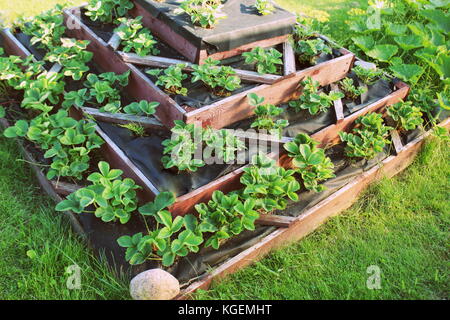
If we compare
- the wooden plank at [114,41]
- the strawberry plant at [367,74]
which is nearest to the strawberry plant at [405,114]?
the strawberry plant at [367,74]

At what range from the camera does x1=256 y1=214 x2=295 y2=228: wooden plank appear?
3076 mm

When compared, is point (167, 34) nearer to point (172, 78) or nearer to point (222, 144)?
point (172, 78)

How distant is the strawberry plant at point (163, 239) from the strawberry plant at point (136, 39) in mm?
1549

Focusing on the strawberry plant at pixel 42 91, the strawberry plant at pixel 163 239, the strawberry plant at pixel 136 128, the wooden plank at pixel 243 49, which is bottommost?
the strawberry plant at pixel 163 239

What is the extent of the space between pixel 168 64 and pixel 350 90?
1713mm

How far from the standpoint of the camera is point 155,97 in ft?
11.3

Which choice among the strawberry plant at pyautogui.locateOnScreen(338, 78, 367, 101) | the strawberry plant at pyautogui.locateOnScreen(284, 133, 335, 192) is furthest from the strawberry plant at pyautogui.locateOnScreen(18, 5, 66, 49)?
the strawberry plant at pyautogui.locateOnScreen(338, 78, 367, 101)

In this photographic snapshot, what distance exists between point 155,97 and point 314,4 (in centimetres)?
440

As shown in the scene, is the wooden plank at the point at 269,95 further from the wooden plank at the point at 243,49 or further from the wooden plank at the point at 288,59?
the wooden plank at the point at 243,49

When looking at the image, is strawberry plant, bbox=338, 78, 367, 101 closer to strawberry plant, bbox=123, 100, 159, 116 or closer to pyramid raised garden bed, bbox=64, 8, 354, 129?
pyramid raised garden bed, bbox=64, 8, 354, 129

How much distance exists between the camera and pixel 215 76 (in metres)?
3.43

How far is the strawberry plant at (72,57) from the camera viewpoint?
3703 mm

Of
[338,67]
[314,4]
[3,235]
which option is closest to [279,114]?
[338,67]

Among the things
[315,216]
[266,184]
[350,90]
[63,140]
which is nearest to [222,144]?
[266,184]
